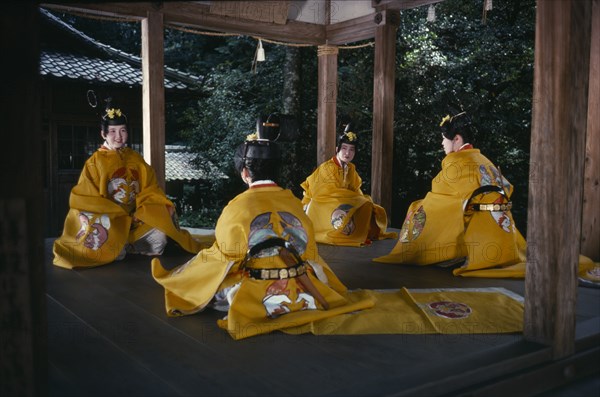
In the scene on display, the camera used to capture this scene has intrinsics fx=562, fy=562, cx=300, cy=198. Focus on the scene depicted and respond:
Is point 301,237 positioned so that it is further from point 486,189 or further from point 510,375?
point 486,189

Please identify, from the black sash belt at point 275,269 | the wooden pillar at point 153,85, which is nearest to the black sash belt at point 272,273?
the black sash belt at point 275,269

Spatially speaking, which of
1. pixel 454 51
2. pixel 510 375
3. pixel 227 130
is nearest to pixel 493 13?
pixel 454 51

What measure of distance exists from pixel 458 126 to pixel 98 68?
629 cm

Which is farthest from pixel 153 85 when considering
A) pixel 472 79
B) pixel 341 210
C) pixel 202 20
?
pixel 472 79

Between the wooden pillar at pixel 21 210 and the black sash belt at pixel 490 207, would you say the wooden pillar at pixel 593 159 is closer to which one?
the black sash belt at pixel 490 207

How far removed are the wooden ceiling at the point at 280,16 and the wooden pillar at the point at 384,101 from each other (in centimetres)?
14

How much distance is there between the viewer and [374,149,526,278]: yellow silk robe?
5074mm

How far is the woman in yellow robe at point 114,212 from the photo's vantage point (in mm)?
5395

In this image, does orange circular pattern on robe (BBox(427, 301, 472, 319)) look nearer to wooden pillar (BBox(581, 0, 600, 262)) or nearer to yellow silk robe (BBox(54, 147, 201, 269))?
wooden pillar (BBox(581, 0, 600, 262))

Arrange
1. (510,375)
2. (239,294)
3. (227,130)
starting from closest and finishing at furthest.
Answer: (510,375)
(239,294)
(227,130)

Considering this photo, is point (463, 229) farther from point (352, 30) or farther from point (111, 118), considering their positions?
point (352, 30)

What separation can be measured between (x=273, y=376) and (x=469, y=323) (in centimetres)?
143

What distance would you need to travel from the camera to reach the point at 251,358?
2.94 m

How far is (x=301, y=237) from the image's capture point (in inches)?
143
